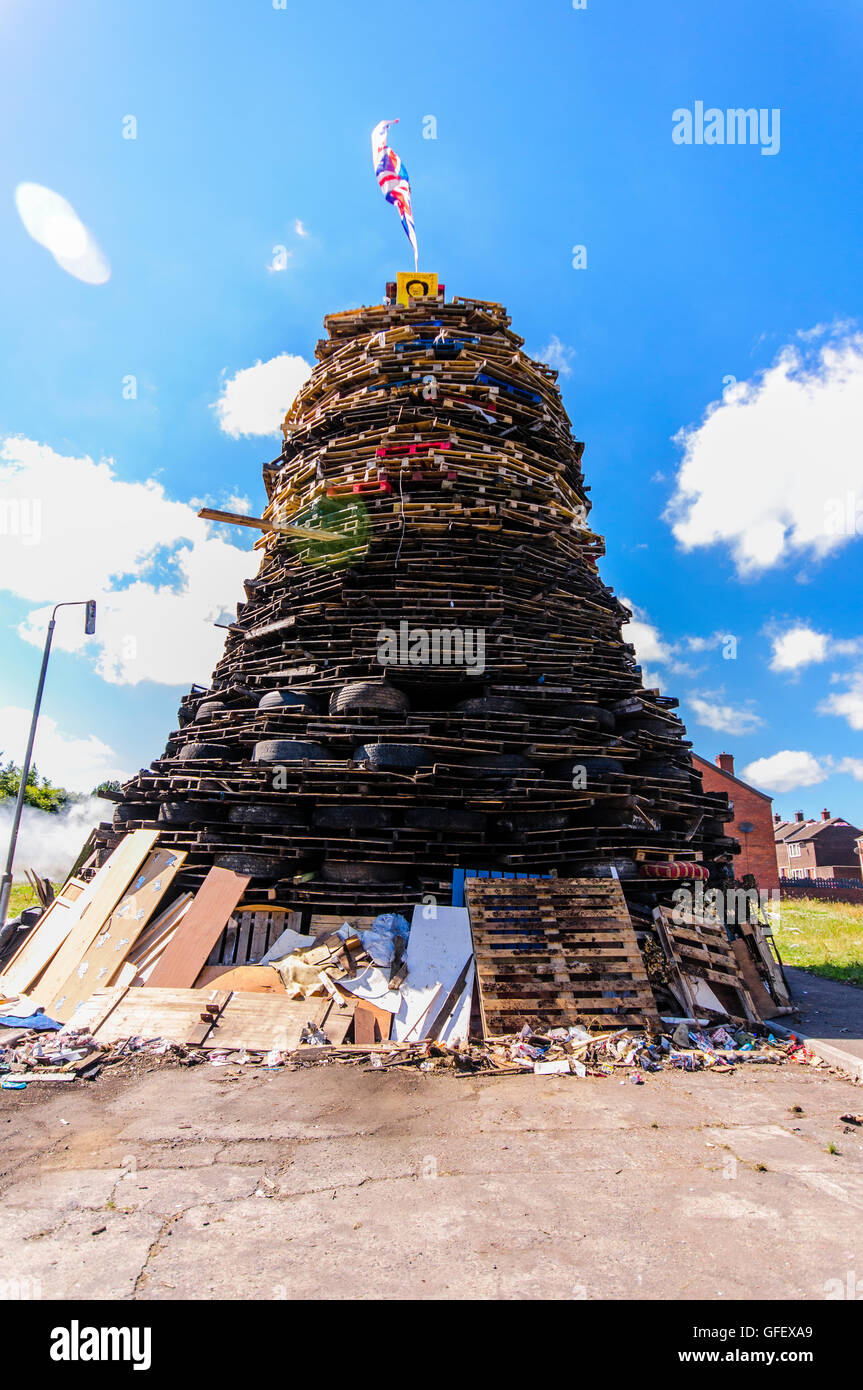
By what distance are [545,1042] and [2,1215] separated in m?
5.74

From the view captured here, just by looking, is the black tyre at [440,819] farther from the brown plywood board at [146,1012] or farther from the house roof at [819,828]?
the house roof at [819,828]

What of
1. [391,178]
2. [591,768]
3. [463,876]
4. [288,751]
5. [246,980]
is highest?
[391,178]

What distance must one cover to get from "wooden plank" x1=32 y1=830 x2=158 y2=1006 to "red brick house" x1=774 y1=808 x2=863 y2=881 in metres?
64.4

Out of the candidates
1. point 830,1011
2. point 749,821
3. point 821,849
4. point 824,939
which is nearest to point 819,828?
point 821,849

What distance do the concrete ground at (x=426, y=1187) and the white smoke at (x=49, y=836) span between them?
2621 centimetres

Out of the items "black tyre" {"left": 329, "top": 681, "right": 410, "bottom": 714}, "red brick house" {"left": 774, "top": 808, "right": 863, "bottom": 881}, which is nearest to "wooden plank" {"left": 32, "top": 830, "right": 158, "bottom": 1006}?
"black tyre" {"left": 329, "top": 681, "right": 410, "bottom": 714}

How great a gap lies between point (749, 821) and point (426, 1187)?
44.5 meters

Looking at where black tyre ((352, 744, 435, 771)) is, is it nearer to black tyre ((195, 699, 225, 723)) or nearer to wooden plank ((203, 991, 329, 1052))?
wooden plank ((203, 991, 329, 1052))

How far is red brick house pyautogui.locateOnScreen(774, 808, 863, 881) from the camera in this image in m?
63.4

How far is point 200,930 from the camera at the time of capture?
9.91 metres

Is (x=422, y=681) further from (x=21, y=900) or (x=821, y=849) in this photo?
(x=821, y=849)

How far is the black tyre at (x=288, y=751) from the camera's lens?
1157 cm
